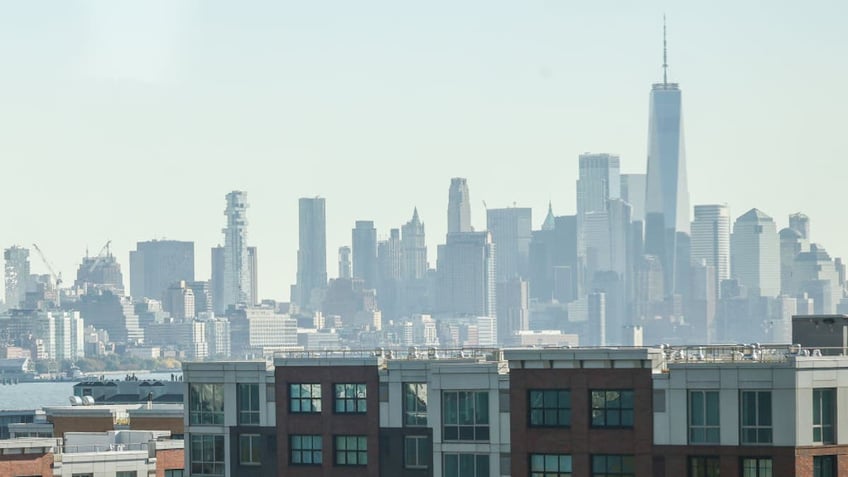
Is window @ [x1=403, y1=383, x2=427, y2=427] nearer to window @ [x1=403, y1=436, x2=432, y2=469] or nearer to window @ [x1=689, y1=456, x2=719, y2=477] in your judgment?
window @ [x1=403, y1=436, x2=432, y2=469]

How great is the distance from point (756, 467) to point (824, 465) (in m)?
1.86

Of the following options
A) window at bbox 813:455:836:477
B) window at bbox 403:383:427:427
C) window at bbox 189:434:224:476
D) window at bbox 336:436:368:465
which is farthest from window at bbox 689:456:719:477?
window at bbox 189:434:224:476

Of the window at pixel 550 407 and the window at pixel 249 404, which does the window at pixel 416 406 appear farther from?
the window at pixel 550 407

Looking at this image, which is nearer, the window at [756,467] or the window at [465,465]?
the window at [756,467]

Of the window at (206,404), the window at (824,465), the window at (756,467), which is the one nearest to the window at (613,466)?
the window at (756,467)

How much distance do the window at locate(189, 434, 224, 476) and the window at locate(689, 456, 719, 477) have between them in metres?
18.5

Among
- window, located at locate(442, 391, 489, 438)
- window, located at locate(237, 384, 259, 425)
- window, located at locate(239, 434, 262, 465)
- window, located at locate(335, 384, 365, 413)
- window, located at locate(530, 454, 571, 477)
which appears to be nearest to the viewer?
window, located at locate(530, 454, 571, 477)

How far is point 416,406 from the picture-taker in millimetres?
71875

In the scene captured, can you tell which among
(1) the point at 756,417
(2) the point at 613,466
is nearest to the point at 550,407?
(2) the point at 613,466

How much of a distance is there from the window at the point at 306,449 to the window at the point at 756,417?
51.6 feet

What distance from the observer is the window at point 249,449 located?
7469 cm

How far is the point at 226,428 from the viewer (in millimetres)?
75375

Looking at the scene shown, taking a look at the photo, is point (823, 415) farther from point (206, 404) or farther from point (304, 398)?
point (206, 404)

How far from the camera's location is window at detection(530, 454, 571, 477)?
65.2 m
